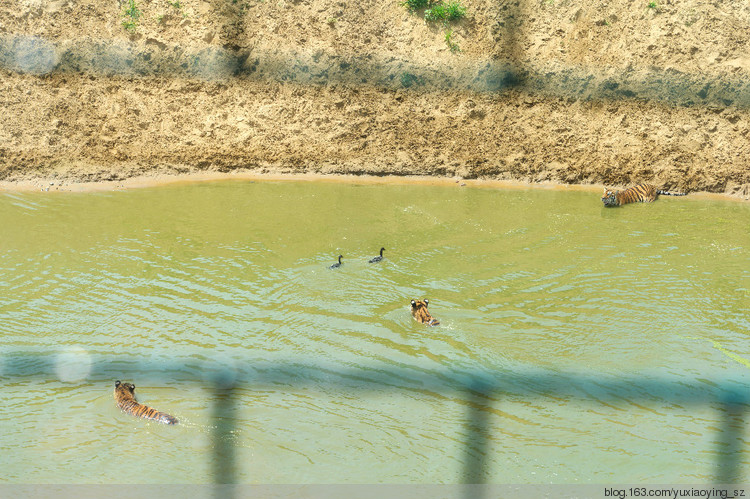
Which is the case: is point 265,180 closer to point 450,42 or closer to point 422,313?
point 450,42

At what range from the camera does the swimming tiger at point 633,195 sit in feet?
39.2

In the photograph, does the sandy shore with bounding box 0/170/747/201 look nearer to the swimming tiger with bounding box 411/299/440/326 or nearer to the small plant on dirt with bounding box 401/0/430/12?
the small plant on dirt with bounding box 401/0/430/12

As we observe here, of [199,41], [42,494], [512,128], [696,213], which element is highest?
[199,41]

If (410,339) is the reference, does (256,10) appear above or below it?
above

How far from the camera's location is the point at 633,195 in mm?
12312

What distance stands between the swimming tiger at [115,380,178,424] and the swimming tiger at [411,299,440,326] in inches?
107

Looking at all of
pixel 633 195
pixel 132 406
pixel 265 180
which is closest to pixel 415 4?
pixel 265 180

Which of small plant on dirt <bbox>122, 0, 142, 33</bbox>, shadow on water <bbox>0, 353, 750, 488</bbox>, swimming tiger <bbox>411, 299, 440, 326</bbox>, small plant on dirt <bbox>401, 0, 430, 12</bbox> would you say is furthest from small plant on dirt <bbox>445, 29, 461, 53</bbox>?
shadow on water <bbox>0, 353, 750, 488</bbox>

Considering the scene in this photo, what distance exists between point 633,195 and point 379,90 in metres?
5.17

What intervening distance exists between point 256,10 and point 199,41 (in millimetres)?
1334

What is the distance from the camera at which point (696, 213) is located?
11812 millimetres

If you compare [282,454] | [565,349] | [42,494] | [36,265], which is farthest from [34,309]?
[565,349]

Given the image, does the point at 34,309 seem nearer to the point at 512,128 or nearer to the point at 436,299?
the point at 436,299

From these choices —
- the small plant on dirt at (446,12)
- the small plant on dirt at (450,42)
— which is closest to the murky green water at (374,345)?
the small plant on dirt at (450,42)
